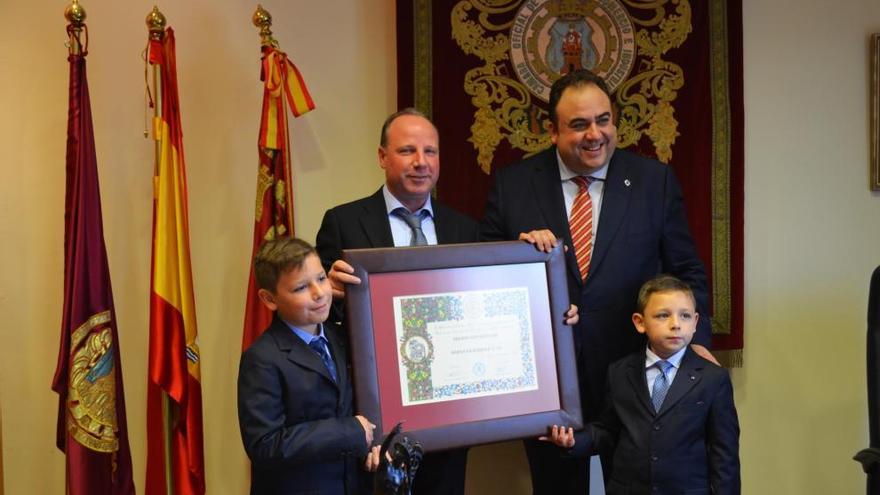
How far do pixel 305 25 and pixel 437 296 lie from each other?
1631 millimetres

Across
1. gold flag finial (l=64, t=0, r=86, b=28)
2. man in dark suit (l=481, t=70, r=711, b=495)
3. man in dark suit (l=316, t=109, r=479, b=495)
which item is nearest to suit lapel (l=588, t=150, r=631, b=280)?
man in dark suit (l=481, t=70, r=711, b=495)

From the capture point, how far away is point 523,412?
2250 millimetres

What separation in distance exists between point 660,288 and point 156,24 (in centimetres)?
203

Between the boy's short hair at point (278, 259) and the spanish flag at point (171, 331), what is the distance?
1062mm

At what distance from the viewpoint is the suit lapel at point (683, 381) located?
2.22m

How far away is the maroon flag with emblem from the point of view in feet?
9.50

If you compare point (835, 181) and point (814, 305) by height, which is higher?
point (835, 181)

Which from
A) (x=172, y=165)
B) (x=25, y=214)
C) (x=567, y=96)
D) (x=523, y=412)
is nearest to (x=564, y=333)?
(x=523, y=412)

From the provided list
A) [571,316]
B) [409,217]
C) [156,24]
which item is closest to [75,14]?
[156,24]

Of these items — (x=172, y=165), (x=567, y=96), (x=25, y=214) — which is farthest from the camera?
(x=25, y=214)

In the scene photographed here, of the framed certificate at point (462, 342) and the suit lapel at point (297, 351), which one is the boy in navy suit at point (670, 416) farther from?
the suit lapel at point (297, 351)

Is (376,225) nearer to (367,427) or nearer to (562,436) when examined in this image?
(367,427)

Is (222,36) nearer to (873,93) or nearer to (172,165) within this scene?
(172,165)

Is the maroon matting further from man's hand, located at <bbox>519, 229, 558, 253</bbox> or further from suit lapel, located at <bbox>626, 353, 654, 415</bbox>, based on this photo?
suit lapel, located at <bbox>626, 353, 654, 415</bbox>
